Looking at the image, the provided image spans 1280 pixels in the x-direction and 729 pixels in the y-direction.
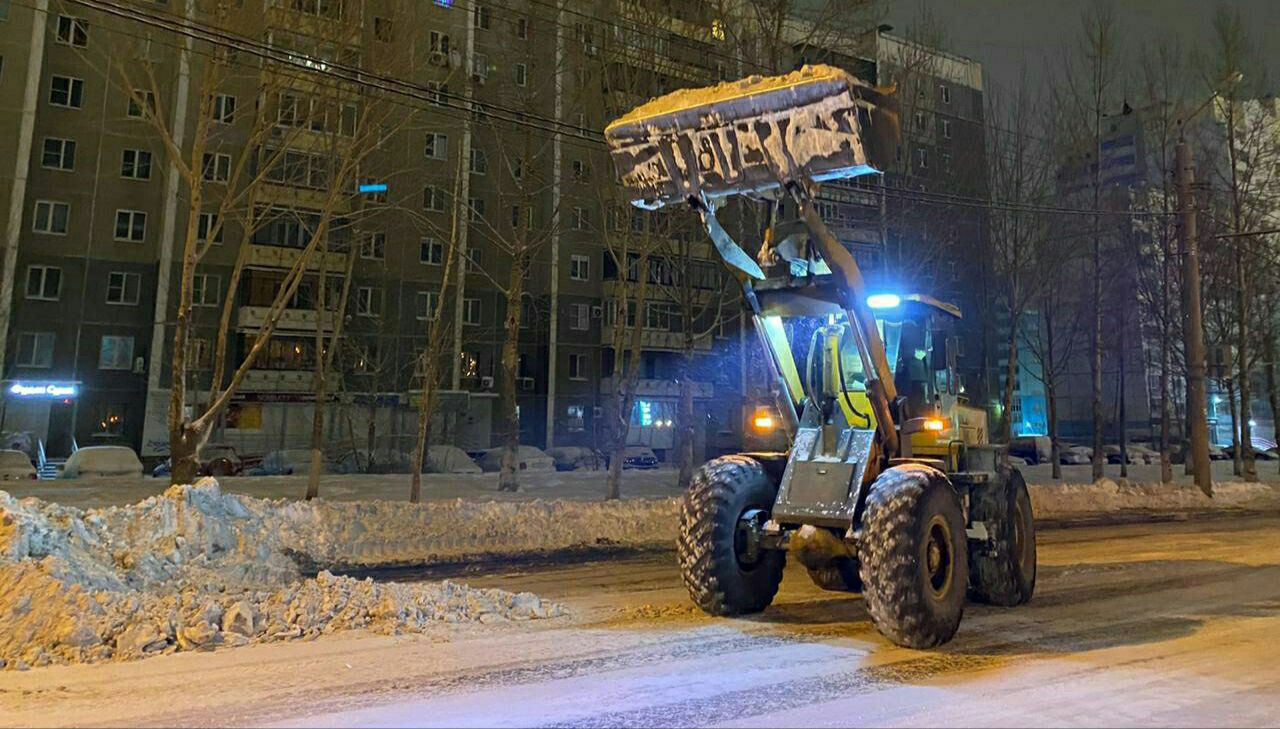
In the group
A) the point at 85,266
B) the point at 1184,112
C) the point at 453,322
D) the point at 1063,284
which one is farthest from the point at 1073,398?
the point at 85,266

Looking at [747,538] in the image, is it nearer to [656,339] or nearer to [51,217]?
[656,339]

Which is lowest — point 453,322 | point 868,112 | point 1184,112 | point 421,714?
point 421,714

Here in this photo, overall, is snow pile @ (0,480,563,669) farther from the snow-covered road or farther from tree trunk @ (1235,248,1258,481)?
Answer: tree trunk @ (1235,248,1258,481)

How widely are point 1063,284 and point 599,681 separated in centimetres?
3173

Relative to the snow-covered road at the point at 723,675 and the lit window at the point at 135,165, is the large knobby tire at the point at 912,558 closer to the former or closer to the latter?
the snow-covered road at the point at 723,675

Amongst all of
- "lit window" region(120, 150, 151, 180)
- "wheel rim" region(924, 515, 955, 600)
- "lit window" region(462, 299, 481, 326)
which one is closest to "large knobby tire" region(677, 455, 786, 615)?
"wheel rim" region(924, 515, 955, 600)

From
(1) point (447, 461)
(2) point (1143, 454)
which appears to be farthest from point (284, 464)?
(2) point (1143, 454)

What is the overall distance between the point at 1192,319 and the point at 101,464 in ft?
113

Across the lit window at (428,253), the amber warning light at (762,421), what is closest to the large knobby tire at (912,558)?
the amber warning light at (762,421)

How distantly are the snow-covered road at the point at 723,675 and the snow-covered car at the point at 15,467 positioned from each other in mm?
23587

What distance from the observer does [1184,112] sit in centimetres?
2625

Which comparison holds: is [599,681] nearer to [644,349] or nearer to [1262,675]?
[1262,675]

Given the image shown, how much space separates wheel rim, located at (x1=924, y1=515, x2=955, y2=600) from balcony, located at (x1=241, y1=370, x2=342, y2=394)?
35588 mm

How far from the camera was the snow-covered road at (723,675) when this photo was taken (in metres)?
4.67
